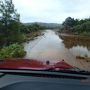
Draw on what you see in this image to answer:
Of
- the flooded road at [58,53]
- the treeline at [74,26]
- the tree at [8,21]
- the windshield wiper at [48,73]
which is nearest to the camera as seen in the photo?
the windshield wiper at [48,73]

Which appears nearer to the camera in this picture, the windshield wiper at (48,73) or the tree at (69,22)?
the windshield wiper at (48,73)

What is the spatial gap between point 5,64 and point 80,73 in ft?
2.66

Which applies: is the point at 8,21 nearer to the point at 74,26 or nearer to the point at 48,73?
the point at 48,73

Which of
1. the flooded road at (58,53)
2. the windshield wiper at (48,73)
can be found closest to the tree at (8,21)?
the flooded road at (58,53)

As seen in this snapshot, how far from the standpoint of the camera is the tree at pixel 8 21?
27680mm

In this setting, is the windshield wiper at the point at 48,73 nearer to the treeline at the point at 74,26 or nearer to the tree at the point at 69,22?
the treeline at the point at 74,26

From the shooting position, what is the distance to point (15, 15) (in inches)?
1162

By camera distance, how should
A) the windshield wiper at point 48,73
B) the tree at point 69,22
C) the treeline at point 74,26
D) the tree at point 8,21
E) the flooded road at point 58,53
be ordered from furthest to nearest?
the tree at point 69,22 < the treeline at point 74,26 < the tree at point 8,21 < the flooded road at point 58,53 < the windshield wiper at point 48,73

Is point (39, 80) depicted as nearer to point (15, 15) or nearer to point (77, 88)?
point (77, 88)

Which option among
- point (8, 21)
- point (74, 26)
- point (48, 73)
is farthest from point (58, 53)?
point (74, 26)

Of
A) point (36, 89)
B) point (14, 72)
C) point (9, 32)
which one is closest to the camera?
point (36, 89)

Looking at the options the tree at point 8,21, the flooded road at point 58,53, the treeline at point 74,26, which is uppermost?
the tree at point 8,21

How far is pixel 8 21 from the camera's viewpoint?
93.7 ft

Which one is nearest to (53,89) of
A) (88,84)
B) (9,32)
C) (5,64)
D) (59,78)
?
(59,78)
